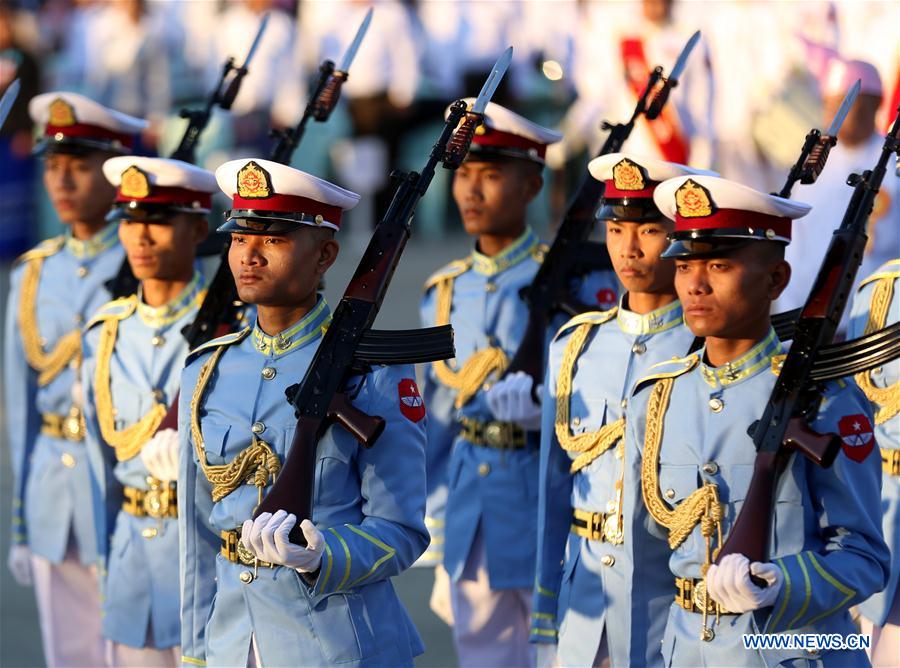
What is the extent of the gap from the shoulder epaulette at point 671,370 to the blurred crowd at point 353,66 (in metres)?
11.6

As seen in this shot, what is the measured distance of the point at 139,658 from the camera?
6418 mm

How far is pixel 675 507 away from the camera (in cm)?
479

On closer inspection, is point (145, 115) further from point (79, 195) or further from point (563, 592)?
point (563, 592)

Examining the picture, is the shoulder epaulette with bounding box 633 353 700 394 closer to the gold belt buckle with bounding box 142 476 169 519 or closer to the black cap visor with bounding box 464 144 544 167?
the gold belt buckle with bounding box 142 476 169 519

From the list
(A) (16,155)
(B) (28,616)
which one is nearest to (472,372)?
(B) (28,616)

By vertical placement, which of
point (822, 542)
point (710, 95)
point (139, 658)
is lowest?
point (139, 658)

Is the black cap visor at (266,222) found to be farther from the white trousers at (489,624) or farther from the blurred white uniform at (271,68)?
the blurred white uniform at (271,68)

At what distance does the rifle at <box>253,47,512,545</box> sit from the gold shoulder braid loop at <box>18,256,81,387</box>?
253cm

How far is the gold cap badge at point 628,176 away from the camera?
560cm

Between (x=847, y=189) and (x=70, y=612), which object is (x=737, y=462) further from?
Result: (x=847, y=189)

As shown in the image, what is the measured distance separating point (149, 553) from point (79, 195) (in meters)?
1.80

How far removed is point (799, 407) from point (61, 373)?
3.68 meters

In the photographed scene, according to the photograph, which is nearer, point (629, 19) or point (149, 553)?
point (149, 553)

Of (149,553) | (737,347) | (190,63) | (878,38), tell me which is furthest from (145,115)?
(737,347)
